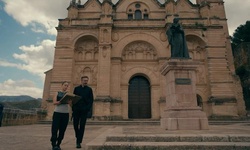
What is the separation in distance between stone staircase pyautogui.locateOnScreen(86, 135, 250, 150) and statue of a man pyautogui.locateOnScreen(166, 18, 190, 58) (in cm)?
474

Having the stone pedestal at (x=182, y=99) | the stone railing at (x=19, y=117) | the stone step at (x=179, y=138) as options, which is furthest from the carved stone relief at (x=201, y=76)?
the stone railing at (x=19, y=117)

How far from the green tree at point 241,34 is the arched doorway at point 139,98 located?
31.1m

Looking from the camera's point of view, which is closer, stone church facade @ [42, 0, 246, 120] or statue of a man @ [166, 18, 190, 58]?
statue of a man @ [166, 18, 190, 58]

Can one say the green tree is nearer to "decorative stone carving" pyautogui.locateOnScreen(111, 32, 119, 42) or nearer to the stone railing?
"decorative stone carving" pyautogui.locateOnScreen(111, 32, 119, 42)

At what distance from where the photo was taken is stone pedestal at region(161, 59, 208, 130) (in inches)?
286

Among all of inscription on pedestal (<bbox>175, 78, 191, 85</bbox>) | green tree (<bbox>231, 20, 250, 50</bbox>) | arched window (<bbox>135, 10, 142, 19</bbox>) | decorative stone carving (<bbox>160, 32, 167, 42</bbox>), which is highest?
green tree (<bbox>231, 20, 250, 50</bbox>)

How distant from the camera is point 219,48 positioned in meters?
20.0

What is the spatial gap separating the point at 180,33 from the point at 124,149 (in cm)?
693

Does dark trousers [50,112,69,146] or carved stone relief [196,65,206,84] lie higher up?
carved stone relief [196,65,206,84]

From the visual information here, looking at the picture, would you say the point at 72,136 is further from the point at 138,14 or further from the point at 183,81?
the point at 138,14

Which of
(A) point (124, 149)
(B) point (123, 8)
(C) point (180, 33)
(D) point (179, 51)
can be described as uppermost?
(B) point (123, 8)

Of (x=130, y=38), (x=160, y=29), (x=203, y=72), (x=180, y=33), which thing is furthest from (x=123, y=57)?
(x=180, y=33)

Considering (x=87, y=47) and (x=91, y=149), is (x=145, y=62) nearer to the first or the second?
(x=87, y=47)

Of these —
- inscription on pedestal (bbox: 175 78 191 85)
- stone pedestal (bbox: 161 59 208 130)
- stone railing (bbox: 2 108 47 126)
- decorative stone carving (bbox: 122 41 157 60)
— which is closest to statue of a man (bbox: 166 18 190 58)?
stone pedestal (bbox: 161 59 208 130)
